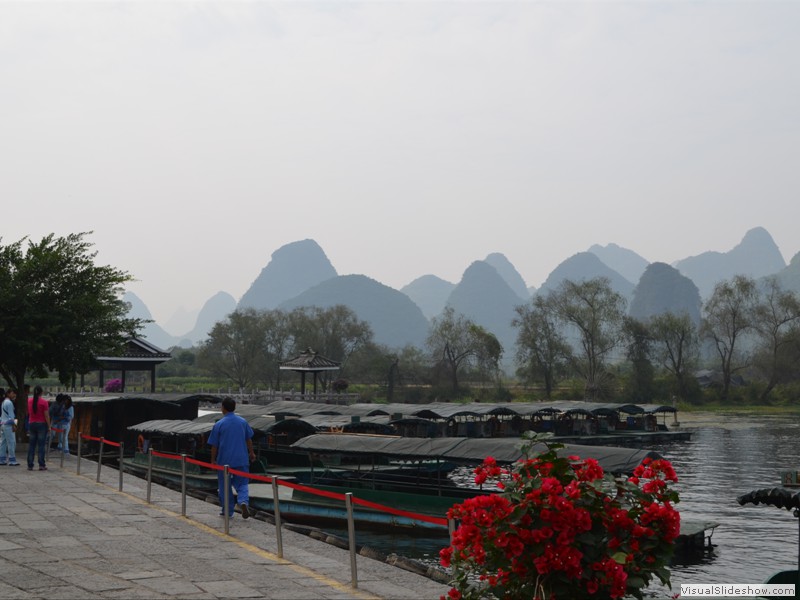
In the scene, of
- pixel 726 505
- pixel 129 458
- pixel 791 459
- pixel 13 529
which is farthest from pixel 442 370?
pixel 13 529

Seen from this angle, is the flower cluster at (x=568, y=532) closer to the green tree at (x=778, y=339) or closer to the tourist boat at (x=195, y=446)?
the tourist boat at (x=195, y=446)

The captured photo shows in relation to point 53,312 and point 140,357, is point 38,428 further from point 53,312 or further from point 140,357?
point 140,357

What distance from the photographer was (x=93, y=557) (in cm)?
1102

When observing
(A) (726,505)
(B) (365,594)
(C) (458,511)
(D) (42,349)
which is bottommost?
(A) (726,505)

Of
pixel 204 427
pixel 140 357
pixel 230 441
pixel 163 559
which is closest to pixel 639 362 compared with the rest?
pixel 140 357

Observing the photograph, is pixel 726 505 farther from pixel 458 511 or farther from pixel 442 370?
pixel 442 370

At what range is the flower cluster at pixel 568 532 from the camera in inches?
229

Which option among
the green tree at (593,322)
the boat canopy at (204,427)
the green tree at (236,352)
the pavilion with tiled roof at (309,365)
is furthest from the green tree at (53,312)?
the green tree at (236,352)

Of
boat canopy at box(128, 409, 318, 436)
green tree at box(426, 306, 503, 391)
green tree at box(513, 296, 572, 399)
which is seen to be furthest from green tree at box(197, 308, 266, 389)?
boat canopy at box(128, 409, 318, 436)

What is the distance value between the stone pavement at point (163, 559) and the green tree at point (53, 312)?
1194 centimetres

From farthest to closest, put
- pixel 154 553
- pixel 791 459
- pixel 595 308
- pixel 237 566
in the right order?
1. pixel 595 308
2. pixel 791 459
3. pixel 154 553
4. pixel 237 566

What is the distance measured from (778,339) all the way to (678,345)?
35.7ft

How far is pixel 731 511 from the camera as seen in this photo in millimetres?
27375

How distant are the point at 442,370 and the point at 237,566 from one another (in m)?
84.4
